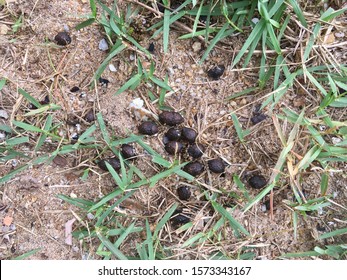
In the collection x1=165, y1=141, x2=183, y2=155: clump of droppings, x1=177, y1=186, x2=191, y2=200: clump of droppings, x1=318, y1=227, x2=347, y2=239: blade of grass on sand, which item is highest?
x1=165, y1=141, x2=183, y2=155: clump of droppings

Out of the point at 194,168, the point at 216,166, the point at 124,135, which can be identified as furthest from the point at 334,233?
the point at 124,135

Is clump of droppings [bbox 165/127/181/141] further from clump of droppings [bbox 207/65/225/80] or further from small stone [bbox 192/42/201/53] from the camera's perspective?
small stone [bbox 192/42/201/53]

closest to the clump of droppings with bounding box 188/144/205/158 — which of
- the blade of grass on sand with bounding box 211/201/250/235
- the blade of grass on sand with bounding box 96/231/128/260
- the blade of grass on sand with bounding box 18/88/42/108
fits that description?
the blade of grass on sand with bounding box 211/201/250/235

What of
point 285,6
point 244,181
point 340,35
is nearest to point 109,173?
point 244,181

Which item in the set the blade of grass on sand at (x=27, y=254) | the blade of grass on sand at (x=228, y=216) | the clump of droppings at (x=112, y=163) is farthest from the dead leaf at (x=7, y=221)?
the blade of grass on sand at (x=228, y=216)

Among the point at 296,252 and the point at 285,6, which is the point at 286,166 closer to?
the point at 296,252

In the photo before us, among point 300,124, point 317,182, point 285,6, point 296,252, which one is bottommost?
point 296,252
